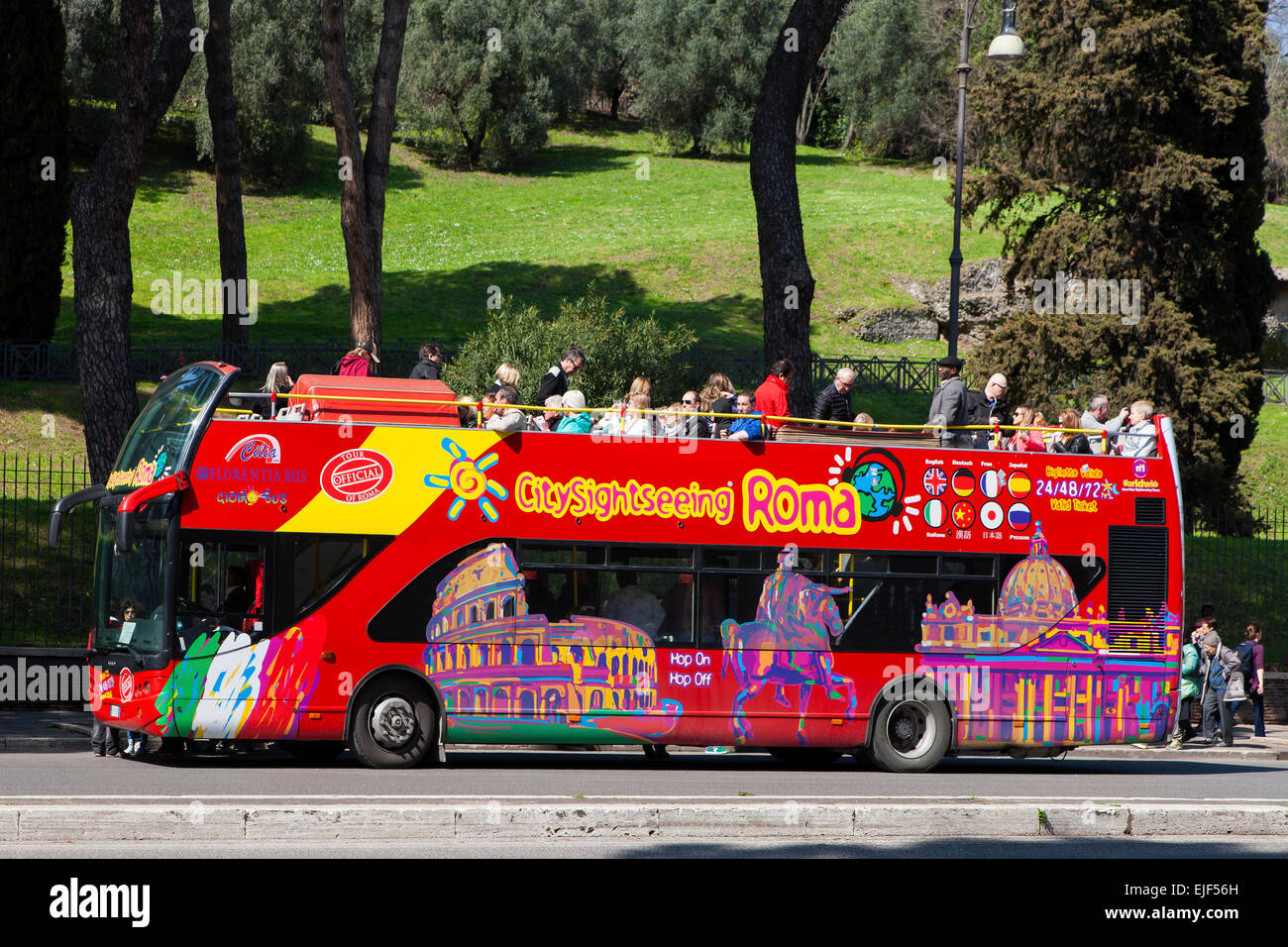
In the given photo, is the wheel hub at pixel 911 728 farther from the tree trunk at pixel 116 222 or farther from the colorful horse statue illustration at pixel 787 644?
the tree trunk at pixel 116 222

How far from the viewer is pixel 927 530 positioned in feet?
44.7

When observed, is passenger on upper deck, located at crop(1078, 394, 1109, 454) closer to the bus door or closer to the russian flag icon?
the russian flag icon

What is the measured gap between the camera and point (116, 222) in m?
17.4

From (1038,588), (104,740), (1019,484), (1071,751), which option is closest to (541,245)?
(1071,751)

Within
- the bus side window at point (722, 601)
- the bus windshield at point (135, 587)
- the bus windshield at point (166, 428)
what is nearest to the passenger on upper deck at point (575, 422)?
the bus side window at point (722, 601)

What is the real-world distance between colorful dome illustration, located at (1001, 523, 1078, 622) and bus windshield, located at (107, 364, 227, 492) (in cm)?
806

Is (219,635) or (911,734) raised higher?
(219,635)

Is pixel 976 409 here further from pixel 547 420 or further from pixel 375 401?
pixel 375 401

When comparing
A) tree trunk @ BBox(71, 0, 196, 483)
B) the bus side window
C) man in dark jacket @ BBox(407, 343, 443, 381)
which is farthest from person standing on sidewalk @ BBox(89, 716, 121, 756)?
the bus side window

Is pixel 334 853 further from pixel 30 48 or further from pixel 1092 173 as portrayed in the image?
pixel 30 48

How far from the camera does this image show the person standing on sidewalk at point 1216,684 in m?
19.4

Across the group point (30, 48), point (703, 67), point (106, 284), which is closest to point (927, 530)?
point (106, 284)

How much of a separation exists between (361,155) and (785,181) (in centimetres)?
758

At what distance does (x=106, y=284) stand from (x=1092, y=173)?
21948mm
